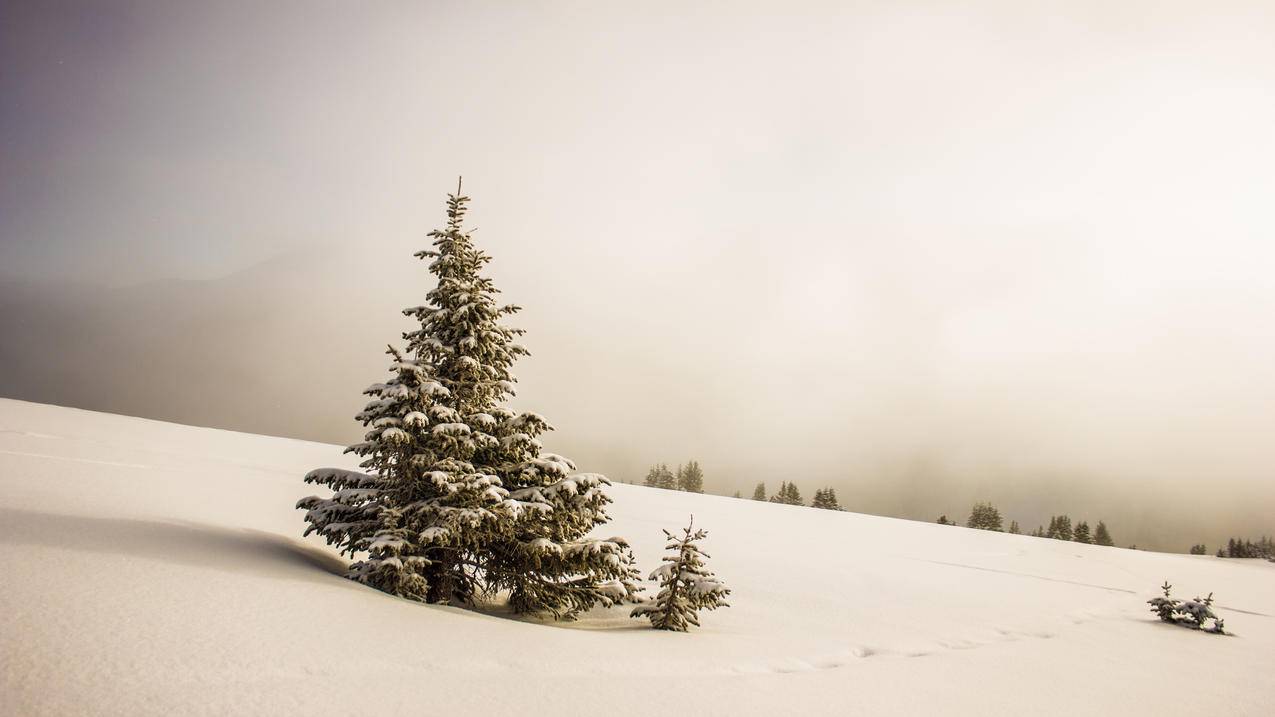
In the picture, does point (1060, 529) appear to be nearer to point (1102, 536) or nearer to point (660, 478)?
point (1102, 536)

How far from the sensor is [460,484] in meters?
10.0

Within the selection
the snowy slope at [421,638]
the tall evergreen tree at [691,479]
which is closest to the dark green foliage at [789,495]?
the tall evergreen tree at [691,479]

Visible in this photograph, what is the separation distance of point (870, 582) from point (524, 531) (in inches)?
507

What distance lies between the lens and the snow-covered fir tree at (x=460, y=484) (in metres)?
10.1

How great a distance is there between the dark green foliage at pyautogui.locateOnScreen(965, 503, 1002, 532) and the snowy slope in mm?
67836

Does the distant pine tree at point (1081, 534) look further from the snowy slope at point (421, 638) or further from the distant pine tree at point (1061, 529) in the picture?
the snowy slope at point (421, 638)

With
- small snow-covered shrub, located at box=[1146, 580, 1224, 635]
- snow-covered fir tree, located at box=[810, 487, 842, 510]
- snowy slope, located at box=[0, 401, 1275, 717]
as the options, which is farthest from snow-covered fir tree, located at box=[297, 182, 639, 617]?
snow-covered fir tree, located at box=[810, 487, 842, 510]

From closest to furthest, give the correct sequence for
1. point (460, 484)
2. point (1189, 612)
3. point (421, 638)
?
point (421, 638) < point (460, 484) < point (1189, 612)

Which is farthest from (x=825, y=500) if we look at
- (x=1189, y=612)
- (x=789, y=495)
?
(x=1189, y=612)

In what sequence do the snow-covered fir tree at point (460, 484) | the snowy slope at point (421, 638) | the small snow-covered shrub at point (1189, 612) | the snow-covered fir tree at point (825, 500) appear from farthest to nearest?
the snow-covered fir tree at point (825, 500)
the small snow-covered shrub at point (1189, 612)
the snow-covered fir tree at point (460, 484)
the snowy slope at point (421, 638)

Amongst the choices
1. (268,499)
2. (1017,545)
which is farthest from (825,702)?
(1017,545)

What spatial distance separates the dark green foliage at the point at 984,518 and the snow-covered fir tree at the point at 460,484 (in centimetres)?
8531

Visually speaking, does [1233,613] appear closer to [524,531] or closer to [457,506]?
[524,531]

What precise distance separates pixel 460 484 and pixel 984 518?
9009 centimetres
